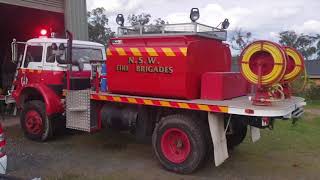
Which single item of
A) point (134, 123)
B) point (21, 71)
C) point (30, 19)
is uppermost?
point (30, 19)

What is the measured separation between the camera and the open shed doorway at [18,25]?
14977 millimetres

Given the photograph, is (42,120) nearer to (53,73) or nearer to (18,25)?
(53,73)

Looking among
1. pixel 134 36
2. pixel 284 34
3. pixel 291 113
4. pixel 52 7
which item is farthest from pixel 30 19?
pixel 284 34

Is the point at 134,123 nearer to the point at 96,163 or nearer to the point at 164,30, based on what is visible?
the point at 96,163

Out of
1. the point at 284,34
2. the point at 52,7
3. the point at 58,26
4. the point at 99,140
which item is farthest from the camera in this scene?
the point at 284,34

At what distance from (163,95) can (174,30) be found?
1.18 m

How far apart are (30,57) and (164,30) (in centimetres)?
381

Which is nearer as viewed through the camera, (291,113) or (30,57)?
(291,113)

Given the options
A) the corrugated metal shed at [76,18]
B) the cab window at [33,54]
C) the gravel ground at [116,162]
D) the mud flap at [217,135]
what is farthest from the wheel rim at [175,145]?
the corrugated metal shed at [76,18]

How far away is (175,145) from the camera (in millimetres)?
7699

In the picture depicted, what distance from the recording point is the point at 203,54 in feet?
25.7

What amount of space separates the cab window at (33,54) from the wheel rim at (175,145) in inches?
155

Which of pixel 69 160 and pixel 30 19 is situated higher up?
pixel 30 19

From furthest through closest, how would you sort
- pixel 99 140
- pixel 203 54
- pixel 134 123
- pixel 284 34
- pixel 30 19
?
1. pixel 284 34
2. pixel 30 19
3. pixel 99 140
4. pixel 134 123
5. pixel 203 54
